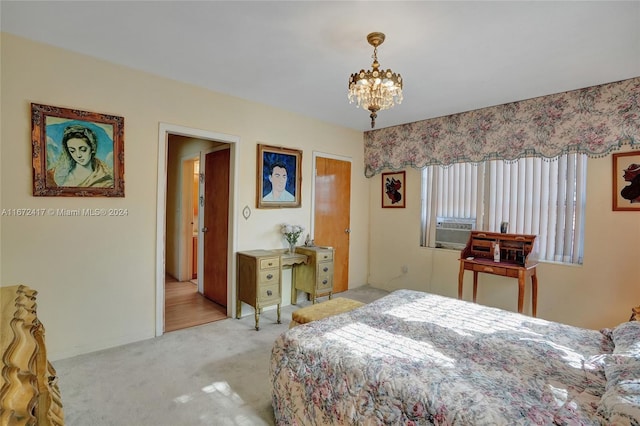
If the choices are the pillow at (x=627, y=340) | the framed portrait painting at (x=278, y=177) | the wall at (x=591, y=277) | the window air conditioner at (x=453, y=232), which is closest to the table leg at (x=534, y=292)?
the wall at (x=591, y=277)

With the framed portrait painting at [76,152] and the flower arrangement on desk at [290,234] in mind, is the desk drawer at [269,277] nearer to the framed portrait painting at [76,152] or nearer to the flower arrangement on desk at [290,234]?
the flower arrangement on desk at [290,234]

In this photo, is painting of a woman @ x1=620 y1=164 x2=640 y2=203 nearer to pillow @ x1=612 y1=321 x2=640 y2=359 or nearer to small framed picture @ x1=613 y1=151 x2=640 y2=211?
small framed picture @ x1=613 y1=151 x2=640 y2=211

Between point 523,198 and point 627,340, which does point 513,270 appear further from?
point 627,340

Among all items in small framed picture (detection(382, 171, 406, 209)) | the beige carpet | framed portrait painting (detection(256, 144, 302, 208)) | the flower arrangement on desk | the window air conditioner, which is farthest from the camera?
small framed picture (detection(382, 171, 406, 209))

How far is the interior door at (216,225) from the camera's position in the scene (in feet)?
12.7

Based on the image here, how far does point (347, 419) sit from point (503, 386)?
659mm

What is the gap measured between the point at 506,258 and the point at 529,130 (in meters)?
1.43

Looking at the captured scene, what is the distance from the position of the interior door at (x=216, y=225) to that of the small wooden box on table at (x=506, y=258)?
2868 mm

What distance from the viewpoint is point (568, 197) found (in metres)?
3.34

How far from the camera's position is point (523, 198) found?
365 cm

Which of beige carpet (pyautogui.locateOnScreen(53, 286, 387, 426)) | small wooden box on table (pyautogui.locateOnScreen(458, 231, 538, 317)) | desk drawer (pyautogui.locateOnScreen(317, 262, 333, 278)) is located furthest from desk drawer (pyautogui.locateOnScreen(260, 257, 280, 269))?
small wooden box on table (pyautogui.locateOnScreen(458, 231, 538, 317))

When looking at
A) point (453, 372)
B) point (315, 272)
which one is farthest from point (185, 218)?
point (453, 372)

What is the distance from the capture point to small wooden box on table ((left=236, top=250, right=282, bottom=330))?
334 cm

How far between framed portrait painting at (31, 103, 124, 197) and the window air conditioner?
3.83 metres
